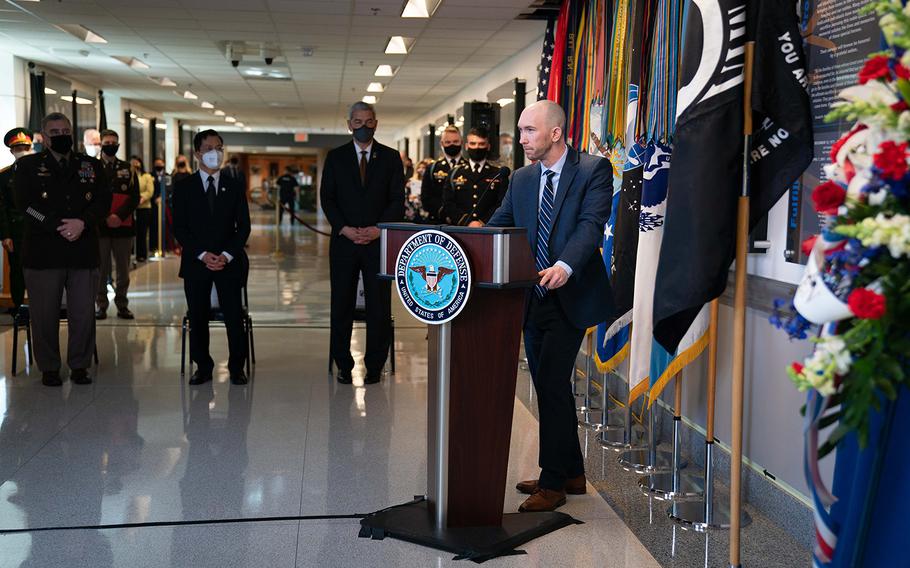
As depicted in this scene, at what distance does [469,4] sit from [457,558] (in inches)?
244

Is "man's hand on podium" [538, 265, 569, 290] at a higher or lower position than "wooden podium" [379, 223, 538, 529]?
higher

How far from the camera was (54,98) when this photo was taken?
1416cm

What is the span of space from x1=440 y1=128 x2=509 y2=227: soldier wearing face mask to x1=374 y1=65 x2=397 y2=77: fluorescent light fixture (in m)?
6.21

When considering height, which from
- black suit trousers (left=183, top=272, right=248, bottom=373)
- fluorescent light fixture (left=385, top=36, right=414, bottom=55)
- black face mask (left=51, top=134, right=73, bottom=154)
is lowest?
black suit trousers (left=183, top=272, right=248, bottom=373)

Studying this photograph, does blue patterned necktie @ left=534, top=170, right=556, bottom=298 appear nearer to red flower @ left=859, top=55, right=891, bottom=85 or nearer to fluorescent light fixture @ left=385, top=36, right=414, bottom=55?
red flower @ left=859, top=55, right=891, bottom=85

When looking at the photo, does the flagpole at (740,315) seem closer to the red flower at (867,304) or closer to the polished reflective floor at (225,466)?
the polished reflective floor at (225,466)

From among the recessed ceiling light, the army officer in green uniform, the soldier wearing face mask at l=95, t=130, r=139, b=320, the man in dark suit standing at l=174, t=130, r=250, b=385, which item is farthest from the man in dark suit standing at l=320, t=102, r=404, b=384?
the recessed ceiling light

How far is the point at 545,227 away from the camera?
3777 millimetres

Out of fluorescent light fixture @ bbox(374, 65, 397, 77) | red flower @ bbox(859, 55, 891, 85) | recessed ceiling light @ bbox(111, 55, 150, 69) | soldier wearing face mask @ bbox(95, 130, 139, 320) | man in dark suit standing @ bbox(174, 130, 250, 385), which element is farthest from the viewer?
fluorescent light fixture @ bbox(374, 65, 397, 77)

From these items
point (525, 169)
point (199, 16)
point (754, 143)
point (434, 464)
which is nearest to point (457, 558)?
point (434, 464)

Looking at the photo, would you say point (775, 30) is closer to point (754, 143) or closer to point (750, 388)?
point (754, 143)

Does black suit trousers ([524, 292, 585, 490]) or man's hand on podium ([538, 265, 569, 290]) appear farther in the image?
black suit trousers ([524, 292, 585, 490])

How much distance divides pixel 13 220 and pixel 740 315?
728 centimetres

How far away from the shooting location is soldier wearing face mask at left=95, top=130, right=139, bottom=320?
918 cm
